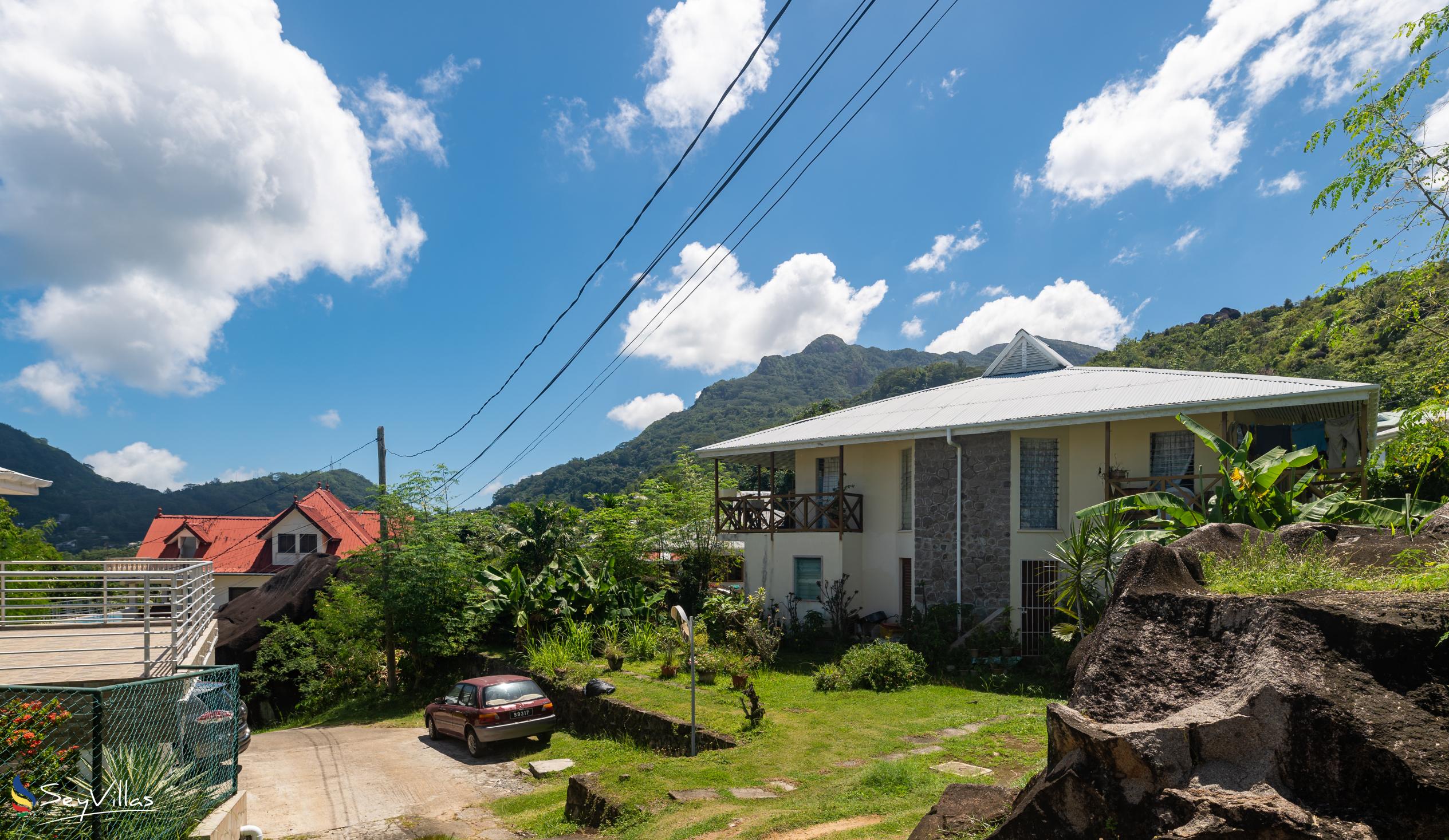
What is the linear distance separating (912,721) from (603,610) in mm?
12052

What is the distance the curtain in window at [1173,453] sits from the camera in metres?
16.0

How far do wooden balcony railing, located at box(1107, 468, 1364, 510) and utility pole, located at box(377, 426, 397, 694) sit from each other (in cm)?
1871

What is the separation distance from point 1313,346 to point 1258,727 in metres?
29.2

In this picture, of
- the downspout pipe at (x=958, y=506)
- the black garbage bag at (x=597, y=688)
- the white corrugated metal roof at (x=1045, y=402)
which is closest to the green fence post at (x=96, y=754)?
the black garbage bag at (x=597, y=688)

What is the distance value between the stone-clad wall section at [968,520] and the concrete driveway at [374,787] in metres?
10.1

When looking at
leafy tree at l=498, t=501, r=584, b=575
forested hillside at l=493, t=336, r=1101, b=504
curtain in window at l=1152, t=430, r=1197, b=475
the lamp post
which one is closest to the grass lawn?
the lamp post

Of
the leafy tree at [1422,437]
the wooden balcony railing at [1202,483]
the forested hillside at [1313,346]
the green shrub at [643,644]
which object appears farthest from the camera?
the green shrub at [643,644]

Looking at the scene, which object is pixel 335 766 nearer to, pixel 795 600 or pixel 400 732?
pixel 400 732

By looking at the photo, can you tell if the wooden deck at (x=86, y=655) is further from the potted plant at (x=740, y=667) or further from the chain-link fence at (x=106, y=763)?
the potted plant at (x=740, y=667)

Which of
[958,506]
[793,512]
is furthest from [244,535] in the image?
[958,506]

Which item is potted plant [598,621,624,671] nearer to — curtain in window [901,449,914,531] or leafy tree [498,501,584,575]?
leafy tree [498,501,584,575]

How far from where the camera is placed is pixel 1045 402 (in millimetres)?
17703

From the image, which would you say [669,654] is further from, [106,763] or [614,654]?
[106,763]

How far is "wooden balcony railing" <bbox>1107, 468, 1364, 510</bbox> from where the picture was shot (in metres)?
13.4
